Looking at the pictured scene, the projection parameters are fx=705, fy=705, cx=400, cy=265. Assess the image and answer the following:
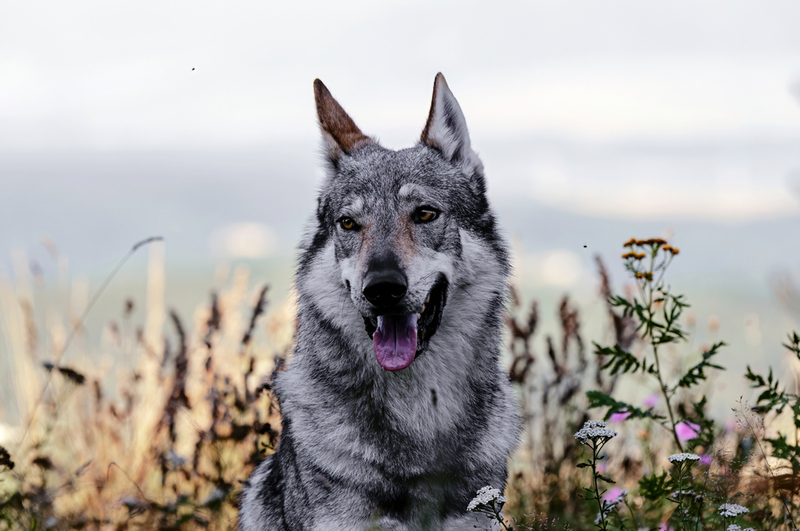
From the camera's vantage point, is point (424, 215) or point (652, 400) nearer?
point (424, 215)

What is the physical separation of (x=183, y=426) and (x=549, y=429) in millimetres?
3152

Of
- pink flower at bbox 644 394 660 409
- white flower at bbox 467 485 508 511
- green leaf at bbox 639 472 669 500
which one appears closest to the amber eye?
white flower at bbox 467 485 508 511

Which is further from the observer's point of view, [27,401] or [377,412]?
[27,401]

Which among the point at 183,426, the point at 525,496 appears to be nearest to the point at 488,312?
the point at 525,496

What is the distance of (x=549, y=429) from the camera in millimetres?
5734

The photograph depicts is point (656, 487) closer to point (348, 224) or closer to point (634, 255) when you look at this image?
point (634, 255)

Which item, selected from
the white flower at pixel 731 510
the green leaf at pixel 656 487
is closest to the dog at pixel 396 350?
the green leaf at pixel 656 487

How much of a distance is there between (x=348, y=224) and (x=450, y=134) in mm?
829

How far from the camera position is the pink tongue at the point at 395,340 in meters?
3.21

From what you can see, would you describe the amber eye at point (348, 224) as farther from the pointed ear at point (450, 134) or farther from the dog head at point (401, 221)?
the pointed ear at point (450, 134)

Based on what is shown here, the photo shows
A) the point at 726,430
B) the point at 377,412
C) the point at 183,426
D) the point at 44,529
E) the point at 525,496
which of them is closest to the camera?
the point at 377,412

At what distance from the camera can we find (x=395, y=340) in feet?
10.7

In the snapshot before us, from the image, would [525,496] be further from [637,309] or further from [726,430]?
[637,309]

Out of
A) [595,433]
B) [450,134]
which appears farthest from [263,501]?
[450,134]
